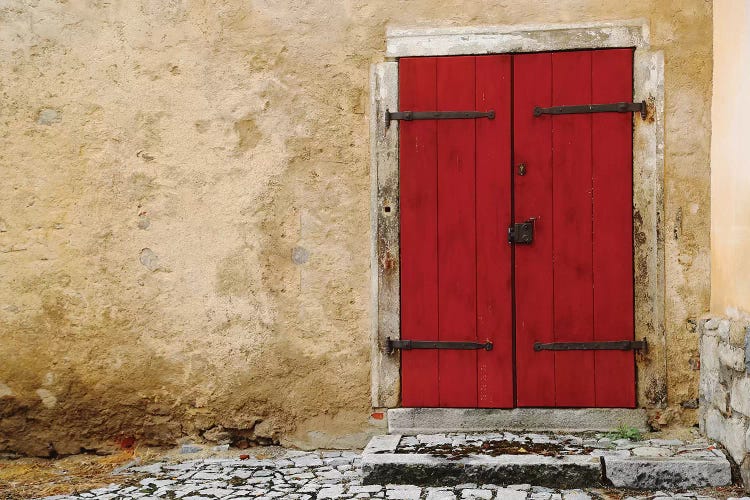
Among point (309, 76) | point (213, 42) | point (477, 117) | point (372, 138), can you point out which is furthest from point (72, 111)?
point (477, 117)

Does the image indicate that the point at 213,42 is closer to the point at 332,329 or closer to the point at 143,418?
the point at 332,329

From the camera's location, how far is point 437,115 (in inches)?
186

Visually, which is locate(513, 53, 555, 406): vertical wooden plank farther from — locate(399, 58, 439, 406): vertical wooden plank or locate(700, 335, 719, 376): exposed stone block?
locate(700, 335, 719, 376): exposed stone block

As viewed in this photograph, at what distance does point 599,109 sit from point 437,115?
908 mm

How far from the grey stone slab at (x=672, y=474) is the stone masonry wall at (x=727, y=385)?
0.11m

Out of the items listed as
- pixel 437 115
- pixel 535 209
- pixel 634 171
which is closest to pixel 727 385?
pixel 634 171

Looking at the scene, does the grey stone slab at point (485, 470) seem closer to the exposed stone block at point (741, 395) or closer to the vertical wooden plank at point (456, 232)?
the vertical wooden plank at point (456, 232)

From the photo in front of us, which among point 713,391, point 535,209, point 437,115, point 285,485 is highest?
point 437,115

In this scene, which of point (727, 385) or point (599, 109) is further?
point (599, 109)

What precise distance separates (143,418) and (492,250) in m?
2.30

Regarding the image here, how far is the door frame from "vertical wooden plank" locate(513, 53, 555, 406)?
0.57 ft

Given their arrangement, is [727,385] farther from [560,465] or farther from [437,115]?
[437,115]

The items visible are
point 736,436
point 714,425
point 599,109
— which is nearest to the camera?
point 736,436

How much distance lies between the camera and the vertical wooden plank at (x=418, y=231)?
474cm
